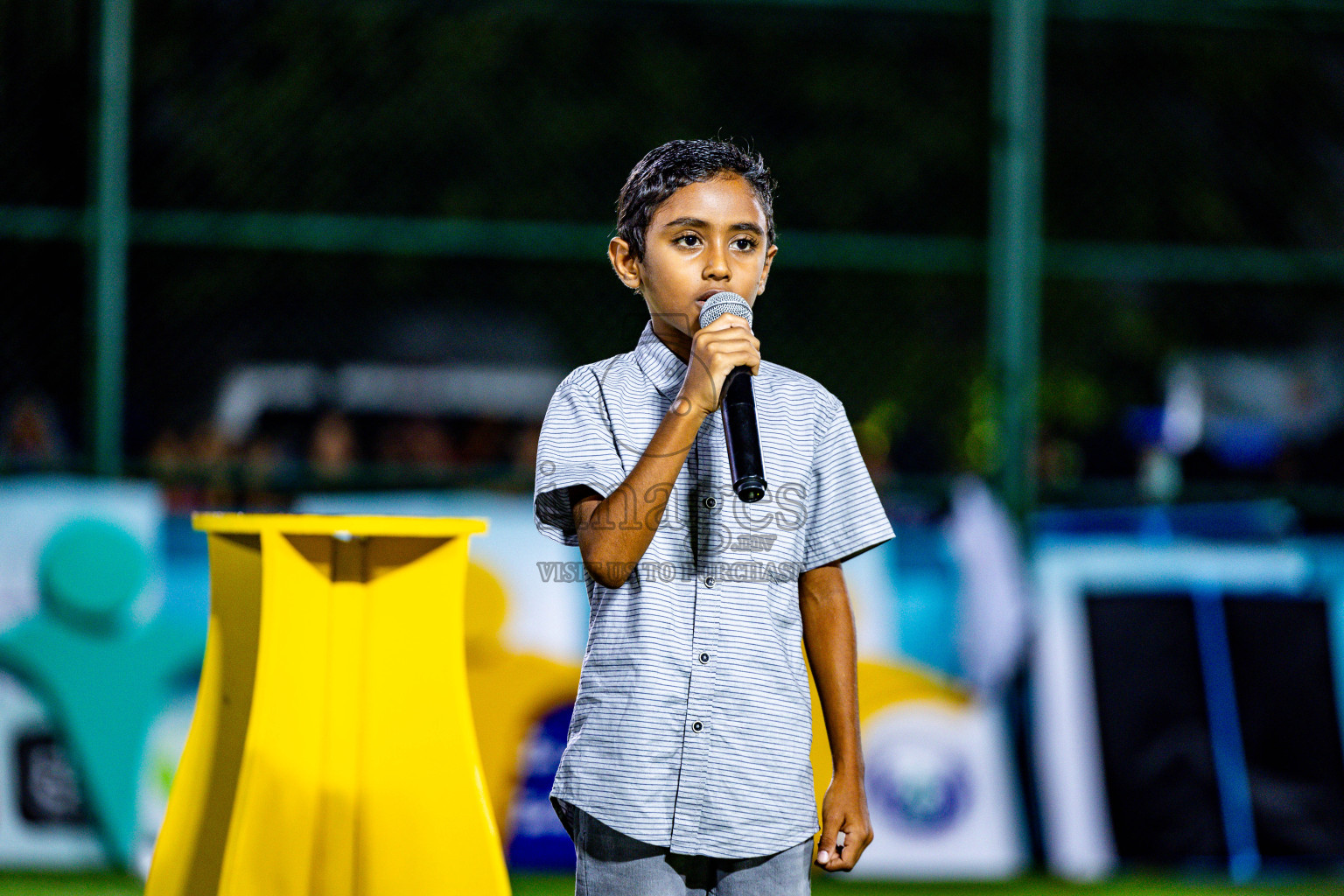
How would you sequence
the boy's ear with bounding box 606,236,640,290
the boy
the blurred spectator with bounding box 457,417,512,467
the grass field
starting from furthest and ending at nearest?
the blurred spectator with bounding box 457,417,512,467 → the grass field → the boy's ear with bounding box 606,236,640,290 → the boy

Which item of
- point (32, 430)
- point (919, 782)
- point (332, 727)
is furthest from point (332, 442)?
point (332, 727)

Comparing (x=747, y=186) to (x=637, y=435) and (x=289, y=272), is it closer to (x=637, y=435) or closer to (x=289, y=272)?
(x=637, y=435)

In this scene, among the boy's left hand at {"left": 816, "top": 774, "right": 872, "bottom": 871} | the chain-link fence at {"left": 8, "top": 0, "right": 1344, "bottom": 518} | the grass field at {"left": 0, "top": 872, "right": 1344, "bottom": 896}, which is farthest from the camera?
the chain-link fence at {"left": 8, "top": 0, "right": 1344, "bottom": 518}

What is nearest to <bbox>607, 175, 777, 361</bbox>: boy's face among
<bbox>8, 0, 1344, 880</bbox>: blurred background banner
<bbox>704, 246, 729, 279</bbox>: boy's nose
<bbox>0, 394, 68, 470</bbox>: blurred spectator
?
<bbox>704, 246, 729, 279</bbox>: boy's nose

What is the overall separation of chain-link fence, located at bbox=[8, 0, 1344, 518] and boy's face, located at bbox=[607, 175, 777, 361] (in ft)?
0.97

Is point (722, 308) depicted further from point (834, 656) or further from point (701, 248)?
point (834, 656)

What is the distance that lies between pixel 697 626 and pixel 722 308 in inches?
17.1

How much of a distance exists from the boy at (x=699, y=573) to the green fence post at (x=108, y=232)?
3259 mm

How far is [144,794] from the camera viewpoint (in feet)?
14.3

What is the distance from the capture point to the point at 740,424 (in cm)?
171

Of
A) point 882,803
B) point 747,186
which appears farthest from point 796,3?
point 747,186

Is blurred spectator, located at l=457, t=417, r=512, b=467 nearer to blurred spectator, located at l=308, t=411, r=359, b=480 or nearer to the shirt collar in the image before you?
blurred spectator, located at l=308, t=411, r=359, b=480

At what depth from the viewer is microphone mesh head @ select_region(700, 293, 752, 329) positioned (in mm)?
1785

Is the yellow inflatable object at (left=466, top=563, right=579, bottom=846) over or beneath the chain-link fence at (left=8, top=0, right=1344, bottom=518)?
beneath
